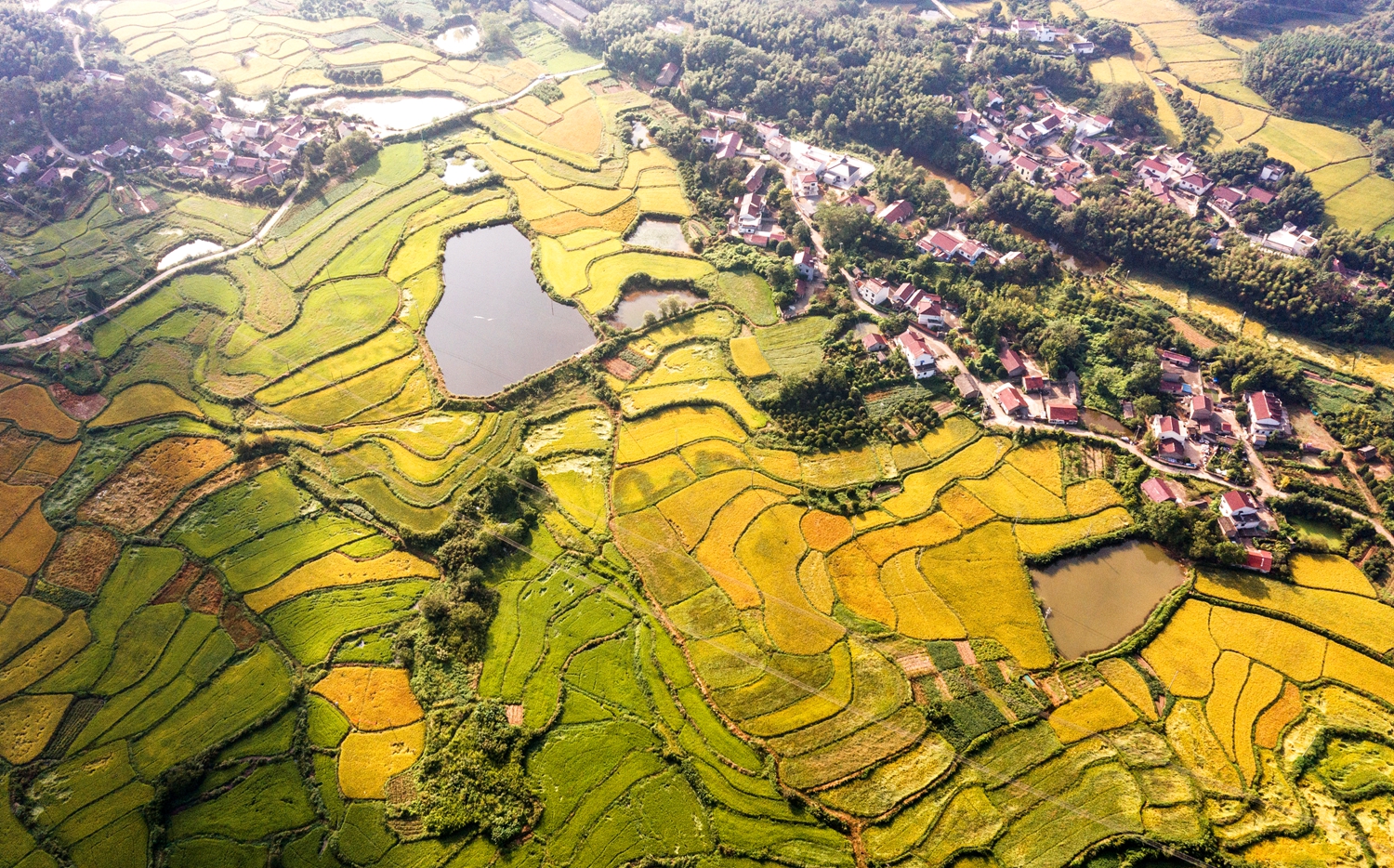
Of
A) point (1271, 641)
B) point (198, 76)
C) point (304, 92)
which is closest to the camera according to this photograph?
point (1271, 641)

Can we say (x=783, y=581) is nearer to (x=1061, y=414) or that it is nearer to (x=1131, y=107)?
(x=1061, y=414)

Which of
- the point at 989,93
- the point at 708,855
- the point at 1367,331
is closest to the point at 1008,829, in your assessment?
the point at 708,855

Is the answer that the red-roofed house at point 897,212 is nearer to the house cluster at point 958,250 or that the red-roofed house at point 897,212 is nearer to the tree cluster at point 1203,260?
the house cluster at point 958,250

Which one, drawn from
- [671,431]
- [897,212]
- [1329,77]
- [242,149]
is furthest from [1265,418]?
[242,149]

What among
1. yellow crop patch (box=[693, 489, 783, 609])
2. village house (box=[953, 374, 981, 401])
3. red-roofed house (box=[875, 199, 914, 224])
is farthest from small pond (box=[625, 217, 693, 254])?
yellow crop patch (box=[693, 489, 783, 609])

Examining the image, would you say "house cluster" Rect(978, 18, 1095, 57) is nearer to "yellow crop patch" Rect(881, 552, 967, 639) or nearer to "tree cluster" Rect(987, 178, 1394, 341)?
"tree cluster" Rect(987, 178, 1394, 341)

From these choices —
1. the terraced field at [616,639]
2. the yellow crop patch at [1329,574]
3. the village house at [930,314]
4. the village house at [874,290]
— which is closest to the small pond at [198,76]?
the terraced field at [616,639]

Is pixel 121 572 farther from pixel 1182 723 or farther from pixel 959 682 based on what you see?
pixel 1182 723
